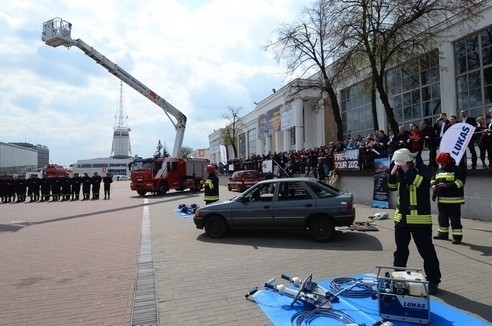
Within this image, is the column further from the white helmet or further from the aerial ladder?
the white helmet

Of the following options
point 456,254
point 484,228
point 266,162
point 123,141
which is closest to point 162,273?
point 456,254

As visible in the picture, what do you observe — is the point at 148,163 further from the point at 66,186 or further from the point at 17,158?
the point at 17,158

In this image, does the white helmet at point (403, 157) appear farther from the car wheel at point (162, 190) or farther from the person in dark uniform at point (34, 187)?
the person in dark uniform at point (34, 187)

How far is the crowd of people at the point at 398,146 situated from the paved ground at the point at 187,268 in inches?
86.6

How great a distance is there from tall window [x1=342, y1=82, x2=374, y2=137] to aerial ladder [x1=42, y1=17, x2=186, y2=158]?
13.1 metres

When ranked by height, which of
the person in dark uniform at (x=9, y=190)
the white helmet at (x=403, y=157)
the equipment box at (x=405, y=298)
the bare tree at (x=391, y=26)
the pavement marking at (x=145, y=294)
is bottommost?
the pavement marking at (x=145, y=294)

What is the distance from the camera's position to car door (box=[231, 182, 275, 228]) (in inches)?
376

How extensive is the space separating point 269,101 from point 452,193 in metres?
37.4

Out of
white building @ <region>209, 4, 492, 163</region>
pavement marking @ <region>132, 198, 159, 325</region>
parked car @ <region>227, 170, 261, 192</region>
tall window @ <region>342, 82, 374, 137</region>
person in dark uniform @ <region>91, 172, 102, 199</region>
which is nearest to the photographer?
pavement marking @ <region>132, 198, 159, 325</region>

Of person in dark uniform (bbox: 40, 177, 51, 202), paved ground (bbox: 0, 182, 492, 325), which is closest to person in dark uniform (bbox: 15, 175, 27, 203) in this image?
person in dark uniform (bbox: 40, 177, 51, 202)

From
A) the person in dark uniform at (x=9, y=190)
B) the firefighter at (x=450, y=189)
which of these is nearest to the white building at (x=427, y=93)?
the firefighter at (x=450, y=189)

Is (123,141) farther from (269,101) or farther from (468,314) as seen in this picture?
(468,314)

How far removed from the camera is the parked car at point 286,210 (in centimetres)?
916

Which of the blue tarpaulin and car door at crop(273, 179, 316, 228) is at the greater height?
car door at crop(273, 179, 316, 228)
